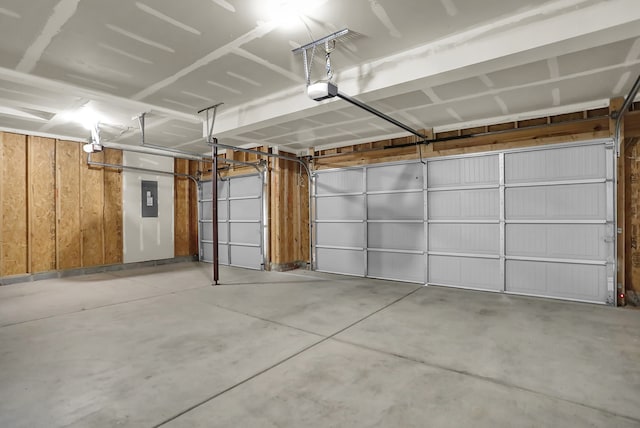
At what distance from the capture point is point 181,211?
29.5 ft

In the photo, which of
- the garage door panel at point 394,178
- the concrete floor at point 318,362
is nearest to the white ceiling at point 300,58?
the garage door panel at point 394,178

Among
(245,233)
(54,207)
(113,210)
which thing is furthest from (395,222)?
(54,207)

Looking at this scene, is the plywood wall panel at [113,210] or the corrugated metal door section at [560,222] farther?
the plywood wall panel at [113,210]

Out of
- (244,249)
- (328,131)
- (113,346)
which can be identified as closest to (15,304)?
(113,346)

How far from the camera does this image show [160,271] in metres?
7.54

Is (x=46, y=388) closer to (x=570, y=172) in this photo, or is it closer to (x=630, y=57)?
(x=630, y=57)

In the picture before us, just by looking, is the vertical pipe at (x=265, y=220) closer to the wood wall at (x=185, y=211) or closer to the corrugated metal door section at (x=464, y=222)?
the wood wall at (x=185, y=211)

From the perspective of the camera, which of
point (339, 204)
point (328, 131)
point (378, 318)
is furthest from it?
point (339, 204)

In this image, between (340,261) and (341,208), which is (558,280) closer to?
(340,261)

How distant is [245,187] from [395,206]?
3.78m

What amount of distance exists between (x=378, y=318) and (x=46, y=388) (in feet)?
10.3

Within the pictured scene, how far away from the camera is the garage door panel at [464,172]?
5.28 meters

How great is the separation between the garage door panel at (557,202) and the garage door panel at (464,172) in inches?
16.0

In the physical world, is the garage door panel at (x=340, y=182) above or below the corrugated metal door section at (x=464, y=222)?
above
